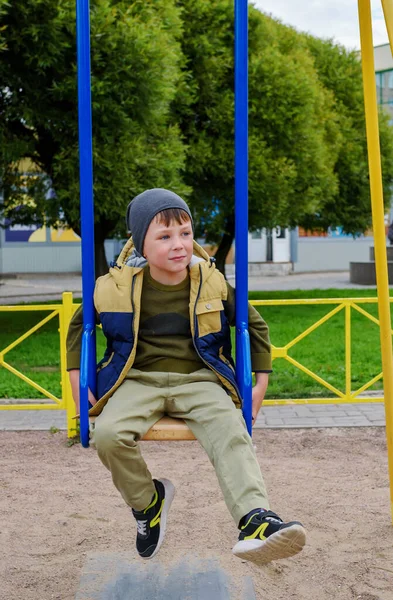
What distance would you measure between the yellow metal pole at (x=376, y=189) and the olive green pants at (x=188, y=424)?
109cm

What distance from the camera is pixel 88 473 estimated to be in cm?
544

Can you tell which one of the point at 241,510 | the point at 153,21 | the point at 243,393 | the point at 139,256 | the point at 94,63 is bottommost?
the point at 241,510

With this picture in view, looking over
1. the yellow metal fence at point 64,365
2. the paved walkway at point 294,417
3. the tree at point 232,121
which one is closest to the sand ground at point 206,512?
the paved walkway at point 294,417

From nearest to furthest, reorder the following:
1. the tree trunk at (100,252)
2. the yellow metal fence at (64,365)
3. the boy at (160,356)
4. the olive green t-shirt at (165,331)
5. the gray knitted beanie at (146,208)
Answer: the boy at (160,356)
the gray knitted beanie at (146,208)
the olive green t-shirt at (165,331)
the yellow metal fence at (64,365)
the tree trunk at (100,252)

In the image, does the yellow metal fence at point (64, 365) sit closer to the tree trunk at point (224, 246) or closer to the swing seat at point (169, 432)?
the swing seat at point (169, 432)

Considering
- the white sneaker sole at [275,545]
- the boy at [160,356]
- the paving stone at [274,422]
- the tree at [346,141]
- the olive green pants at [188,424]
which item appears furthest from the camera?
the tree at [346,141]

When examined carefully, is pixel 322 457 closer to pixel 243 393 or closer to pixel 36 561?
pixel 36 561

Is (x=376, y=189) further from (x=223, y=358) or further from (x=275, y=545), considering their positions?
(x=275, y=545)

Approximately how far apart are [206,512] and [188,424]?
5.44ft

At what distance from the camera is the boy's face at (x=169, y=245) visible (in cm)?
307

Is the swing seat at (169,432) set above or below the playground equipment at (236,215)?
below

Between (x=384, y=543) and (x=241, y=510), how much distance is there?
1604 millimetres

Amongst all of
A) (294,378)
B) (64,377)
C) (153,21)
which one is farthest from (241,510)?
(153,21)

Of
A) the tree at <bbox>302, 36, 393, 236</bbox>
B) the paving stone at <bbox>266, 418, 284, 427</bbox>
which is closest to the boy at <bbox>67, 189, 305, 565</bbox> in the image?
the paving stone at <bbox>266, 418, 284, 427</bbox>
